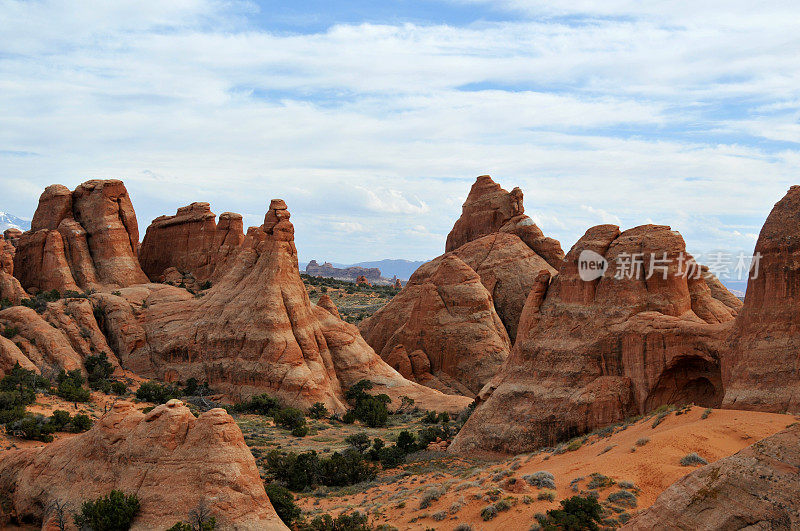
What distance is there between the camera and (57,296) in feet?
185

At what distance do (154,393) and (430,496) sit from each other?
28784 mm

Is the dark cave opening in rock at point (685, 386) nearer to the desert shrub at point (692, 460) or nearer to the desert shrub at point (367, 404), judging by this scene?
the desert shrub at point (692, 460)

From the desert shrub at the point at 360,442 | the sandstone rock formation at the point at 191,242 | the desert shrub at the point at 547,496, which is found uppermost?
the sandstone rock formation at the point at 191,242

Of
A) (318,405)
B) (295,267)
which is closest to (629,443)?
(318,405)

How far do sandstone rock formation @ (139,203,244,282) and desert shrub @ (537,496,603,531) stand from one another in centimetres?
5419

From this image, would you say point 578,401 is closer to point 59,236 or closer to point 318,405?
point 318,405

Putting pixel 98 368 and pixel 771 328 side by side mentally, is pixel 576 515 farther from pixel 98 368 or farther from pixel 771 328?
pixel 98 368

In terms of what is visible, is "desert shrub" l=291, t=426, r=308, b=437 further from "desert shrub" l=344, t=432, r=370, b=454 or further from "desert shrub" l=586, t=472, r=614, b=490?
"desert shrub" l=586, t=472, r=614, b=490

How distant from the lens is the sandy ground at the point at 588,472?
20625 mm

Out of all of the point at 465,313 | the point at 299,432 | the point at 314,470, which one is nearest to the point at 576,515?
the point at 314,470

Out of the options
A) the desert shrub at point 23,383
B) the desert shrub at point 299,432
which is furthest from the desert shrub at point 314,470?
the desert shrub at point 23,383

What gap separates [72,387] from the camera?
41.8m

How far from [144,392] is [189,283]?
24009 mm

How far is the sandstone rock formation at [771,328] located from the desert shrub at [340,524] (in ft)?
48.0
